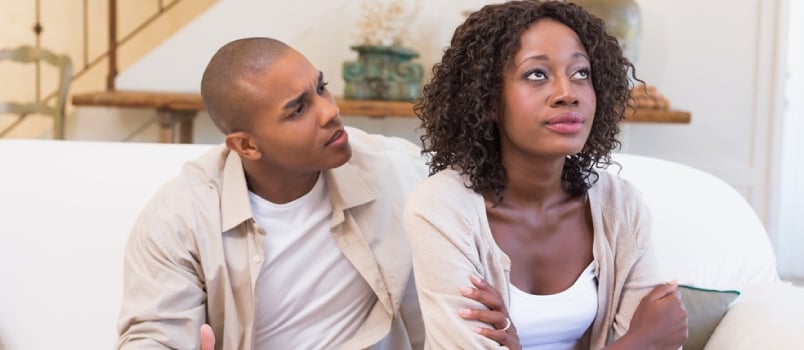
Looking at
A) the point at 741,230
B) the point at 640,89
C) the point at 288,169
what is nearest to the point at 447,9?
the point at 640,89

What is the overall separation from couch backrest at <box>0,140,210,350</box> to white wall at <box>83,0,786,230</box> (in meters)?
2.62

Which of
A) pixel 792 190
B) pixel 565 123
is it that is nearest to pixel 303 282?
pixel 565 123

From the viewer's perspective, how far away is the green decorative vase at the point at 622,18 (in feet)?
12.7

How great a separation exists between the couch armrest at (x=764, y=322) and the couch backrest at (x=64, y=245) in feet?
3.77

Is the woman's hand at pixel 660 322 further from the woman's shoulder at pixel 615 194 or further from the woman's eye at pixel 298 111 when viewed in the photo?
the woman's eye at pixel 298 111

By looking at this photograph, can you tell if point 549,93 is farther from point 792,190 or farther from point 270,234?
point 792,190

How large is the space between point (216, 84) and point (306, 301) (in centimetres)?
42

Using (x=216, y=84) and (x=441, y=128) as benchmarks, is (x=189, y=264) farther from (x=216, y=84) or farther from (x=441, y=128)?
(x=441, y=128)

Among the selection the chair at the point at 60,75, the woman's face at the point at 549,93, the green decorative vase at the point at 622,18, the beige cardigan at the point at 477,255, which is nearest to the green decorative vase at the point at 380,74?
the green decorative vase at the point at 622,18

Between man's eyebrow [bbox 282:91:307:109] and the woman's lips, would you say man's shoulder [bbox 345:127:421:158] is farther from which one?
the woman's lips

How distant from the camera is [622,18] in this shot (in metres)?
3.88

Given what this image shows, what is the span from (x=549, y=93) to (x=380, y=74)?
2776 mm

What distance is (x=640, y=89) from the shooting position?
156 inches

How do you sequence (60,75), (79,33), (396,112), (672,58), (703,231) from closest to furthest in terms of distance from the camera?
(703,231) < (396,112) < (60,75) < (672,58) < (79,33)
